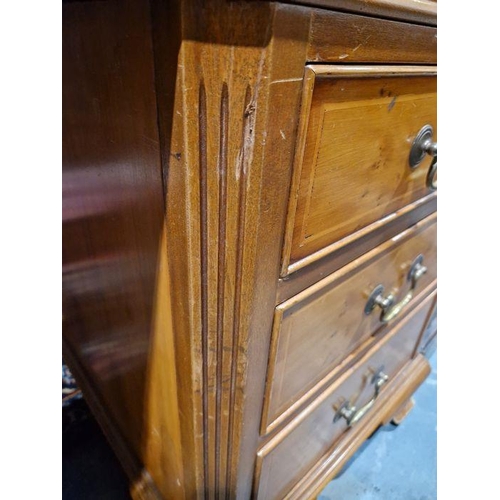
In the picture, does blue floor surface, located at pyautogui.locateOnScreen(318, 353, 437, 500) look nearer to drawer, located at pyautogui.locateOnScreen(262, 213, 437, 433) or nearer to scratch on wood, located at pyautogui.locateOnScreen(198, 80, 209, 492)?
drawer, located at pyautogui.locateOnScreen(262, 213, 437, 433)

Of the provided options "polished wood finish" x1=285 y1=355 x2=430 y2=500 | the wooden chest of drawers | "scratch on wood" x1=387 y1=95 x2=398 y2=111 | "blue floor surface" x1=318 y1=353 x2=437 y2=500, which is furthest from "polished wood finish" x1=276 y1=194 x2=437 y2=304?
"blue floor surface" x1=318 y1=353 x2=437 y2=500

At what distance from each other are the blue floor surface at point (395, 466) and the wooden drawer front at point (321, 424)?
0.68 ft

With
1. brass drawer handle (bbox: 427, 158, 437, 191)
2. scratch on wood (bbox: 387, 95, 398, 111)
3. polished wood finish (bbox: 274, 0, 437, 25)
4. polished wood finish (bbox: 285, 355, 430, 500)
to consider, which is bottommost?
polished wood finish (bbox: 285, 355, 430, 500)

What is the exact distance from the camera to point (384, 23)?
0.98 feet

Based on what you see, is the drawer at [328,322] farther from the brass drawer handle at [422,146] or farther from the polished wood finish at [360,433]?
the polished wood finish at [360,433]

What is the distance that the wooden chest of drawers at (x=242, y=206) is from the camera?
26 centimetres

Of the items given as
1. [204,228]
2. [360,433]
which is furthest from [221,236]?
[360,433]

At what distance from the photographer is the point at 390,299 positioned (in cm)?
55

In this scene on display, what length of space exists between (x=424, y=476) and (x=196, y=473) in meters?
0.67

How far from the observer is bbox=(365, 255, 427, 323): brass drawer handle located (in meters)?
0.54

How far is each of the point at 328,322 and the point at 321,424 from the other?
0.25 meters

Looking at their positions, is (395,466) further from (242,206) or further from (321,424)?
(242,206)

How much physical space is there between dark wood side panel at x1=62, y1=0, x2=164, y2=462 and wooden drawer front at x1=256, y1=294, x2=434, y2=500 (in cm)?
20

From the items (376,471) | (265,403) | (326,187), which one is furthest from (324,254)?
(376,471)
